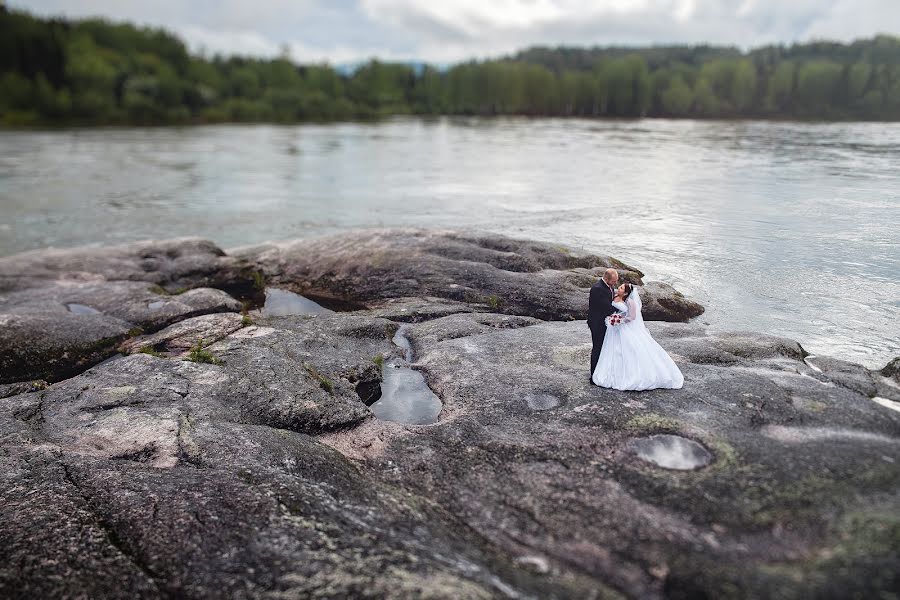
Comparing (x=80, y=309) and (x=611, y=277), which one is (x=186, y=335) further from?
(x=611, y=277)

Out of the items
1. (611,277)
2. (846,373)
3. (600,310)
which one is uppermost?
(611,277)

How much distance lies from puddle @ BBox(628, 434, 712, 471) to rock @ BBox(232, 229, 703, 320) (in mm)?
7593

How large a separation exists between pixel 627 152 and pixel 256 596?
6356 centimetres

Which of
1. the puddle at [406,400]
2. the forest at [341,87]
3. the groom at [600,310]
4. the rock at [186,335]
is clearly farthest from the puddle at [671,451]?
the forest at [341,87]

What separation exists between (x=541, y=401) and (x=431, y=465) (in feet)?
8.82

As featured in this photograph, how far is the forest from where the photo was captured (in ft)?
400

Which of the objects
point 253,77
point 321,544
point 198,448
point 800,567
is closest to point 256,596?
point 321,544

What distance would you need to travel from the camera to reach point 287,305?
64.5 ft

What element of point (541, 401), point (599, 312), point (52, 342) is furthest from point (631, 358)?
point (52, 342)

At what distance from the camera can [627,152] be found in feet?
209

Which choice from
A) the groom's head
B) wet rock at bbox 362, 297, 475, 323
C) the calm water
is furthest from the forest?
the groom's head

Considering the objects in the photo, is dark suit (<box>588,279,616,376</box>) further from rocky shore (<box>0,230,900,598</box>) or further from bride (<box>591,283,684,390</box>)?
rocky shore (<box>0,230,900,598</box>)

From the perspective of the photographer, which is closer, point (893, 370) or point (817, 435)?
point (817, 435)

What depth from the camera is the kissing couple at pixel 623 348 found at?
11047mm
